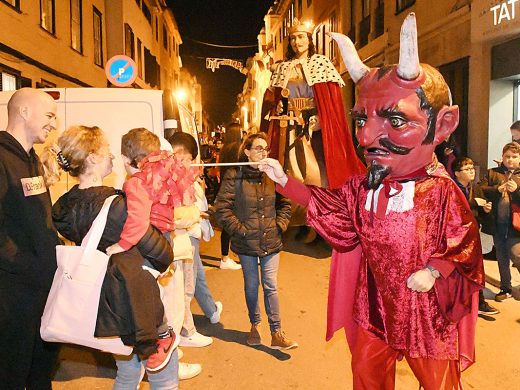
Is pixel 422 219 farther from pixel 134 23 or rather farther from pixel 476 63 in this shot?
pixel 134 23

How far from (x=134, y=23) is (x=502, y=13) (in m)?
17.6

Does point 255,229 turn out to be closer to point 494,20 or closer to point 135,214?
point 135,214

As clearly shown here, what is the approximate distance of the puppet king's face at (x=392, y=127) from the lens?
2.59 metres

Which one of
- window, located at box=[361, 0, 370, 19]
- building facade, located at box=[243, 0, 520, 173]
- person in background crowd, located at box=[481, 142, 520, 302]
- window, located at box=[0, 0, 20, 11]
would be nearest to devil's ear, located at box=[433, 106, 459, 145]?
person in background crowd, located at box=[481, 142, 520, 302]

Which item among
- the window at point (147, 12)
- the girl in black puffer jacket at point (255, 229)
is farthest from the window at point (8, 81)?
the window at point (147, 12)

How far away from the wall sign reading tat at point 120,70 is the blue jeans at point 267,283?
5.18 m

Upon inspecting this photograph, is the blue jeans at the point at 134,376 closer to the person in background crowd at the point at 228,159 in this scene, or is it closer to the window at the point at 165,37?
the person in background crowd at the point at 228,159

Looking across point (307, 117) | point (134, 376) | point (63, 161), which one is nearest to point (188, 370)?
point (134, 376)

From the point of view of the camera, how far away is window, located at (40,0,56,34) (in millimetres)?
13203

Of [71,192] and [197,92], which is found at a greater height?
[197,92]

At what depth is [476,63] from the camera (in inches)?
434

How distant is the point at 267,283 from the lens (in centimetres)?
459

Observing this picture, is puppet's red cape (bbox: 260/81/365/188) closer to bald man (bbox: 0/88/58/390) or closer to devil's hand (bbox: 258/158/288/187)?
devil's hand (bbox: 258/158/288/187)

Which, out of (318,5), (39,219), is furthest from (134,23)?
(39,219)
